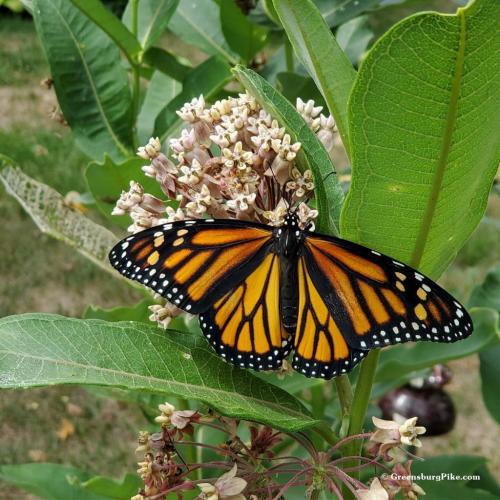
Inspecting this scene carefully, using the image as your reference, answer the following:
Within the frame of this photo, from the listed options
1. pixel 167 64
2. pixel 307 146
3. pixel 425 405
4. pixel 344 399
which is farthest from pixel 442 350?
pixel 425 405

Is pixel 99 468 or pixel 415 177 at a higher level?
pixel 415 177

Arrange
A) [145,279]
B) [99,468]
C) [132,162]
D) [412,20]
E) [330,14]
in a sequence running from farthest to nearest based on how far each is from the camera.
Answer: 1. [99,468]
2. [330,14]
3. [132,162]
4. [145,279]
5. [412,20]

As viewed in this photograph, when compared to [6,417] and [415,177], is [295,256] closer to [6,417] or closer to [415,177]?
[415,177]

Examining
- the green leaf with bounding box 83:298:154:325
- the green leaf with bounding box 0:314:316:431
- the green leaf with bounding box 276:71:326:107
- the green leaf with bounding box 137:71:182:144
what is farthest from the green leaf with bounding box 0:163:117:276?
the green leaf with bounding box 0:314:316:431

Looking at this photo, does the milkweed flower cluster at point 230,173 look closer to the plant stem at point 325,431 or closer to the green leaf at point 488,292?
the plant stem at point 325,431

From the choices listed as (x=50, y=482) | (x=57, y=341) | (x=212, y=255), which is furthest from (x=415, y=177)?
(x=50, y=482)

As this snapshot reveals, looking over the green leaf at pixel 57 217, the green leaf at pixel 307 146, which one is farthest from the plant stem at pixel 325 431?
the green leaf at pixel 57 217
